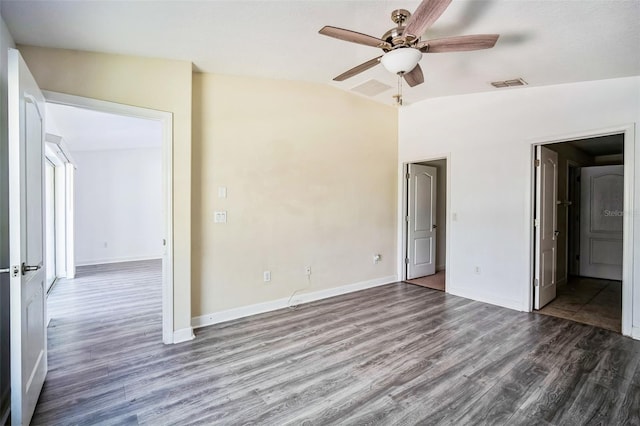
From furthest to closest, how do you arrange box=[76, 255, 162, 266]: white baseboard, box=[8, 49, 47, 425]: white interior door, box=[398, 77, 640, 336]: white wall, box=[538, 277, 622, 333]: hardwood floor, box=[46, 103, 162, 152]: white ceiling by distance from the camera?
box=[76, 255, 162, 266]: white baseboard, box=[46, 103, 162, 152]: white ceiling, box=[538, 277, 622, 333]: hardwood floor, box=[398, 77, 640, 336]: white wall, box=[8, 49, 47, 425]: white interior door

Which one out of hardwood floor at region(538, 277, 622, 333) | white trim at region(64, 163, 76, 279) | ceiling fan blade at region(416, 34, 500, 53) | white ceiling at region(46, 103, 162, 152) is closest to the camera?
ceiling fan blade at region(416, 34, 500, 53)

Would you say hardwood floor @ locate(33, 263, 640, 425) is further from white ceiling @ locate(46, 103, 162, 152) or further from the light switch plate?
white ceiling @ locate(46, 103, 162, 152)

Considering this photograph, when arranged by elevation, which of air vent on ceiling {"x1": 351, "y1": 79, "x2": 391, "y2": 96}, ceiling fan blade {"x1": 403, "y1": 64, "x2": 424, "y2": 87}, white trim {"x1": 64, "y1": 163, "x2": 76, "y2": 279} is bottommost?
white trim {"x1": 64, "y1": 163, "x2": 76, "y2": 279}

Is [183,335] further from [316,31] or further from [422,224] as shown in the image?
[422,224]

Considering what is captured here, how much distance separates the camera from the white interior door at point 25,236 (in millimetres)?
1596

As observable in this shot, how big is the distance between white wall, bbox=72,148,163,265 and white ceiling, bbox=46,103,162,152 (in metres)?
0.36

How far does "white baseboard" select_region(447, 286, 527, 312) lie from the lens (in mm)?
3833

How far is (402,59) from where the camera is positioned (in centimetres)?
215

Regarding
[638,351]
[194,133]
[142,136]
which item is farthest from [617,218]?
[142,136]

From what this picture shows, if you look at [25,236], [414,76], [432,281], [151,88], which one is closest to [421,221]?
[432,281]

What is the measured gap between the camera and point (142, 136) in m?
6.44

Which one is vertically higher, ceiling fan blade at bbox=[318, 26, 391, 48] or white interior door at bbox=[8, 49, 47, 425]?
ceiling fan blade at bbox=[318, 26, 391, 48]

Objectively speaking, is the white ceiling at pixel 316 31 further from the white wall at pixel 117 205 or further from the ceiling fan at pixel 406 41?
the white wall at pixel 117 205

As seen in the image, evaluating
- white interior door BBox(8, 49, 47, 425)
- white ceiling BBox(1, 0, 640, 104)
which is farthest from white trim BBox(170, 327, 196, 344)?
white ceiling BBox(1, 0, 640, 104)
